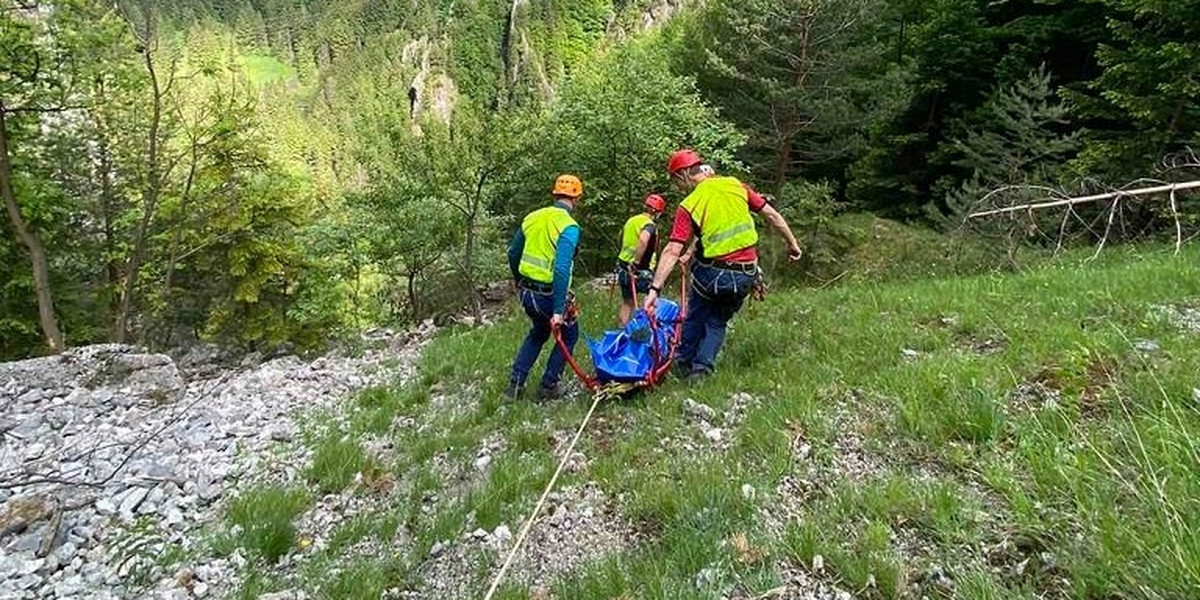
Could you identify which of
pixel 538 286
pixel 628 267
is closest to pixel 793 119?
pixel 628 267

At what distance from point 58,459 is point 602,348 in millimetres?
6193

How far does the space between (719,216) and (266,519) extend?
4.95 meters

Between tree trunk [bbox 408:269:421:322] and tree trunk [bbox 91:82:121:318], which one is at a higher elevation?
tree trunk [bbox 91:82:121:318]

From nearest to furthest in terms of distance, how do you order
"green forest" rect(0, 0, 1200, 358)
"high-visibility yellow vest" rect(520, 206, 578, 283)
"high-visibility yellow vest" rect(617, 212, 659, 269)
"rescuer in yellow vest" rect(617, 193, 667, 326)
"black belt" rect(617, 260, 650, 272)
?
"high-visibility yellow vest" rect(520, 206, 578, 283), "black belt" rect(617, 260, 650, 272), "rescuer in yellow vest" rect(617, 193, 667, 326), "high-visibility yellow vest" rect(617, 212, 659, 269), "green forest" rect(0, 0, 1200, 358)

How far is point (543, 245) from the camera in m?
7.58

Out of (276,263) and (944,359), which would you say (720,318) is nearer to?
(944,359)

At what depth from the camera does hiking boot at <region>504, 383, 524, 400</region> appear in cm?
819

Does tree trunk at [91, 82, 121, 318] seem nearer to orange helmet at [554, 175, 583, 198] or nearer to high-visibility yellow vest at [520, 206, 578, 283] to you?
high-visibility yellow vest at [520, 206, 578, 283]

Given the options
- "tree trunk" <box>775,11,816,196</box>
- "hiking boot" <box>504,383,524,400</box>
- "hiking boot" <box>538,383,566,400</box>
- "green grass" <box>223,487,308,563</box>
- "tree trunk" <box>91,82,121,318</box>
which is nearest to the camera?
"green grass" <box>223,487,308,563</box>

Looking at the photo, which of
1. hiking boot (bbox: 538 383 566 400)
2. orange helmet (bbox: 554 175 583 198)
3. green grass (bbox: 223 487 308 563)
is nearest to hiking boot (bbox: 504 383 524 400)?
hiking boot (bbox: 538 383 566 400)

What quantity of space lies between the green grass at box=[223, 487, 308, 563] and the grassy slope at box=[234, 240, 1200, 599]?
1.96ft

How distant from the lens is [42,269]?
16.6m

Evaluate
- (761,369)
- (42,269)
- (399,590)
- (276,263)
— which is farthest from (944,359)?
(276,263)

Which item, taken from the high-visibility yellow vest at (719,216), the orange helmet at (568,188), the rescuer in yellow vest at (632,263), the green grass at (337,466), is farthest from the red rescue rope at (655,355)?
the rescuer in yellow vest at (632,263)
